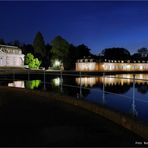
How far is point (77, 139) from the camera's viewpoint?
271 inches

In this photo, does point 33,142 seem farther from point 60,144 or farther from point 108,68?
point 108,68

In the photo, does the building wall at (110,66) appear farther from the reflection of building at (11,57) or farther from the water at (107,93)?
the water at (107,93)

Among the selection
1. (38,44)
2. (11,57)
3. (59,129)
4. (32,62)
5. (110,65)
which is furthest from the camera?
(110,65)

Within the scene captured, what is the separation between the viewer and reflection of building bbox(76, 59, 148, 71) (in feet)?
419

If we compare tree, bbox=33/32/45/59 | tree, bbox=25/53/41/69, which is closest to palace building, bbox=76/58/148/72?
tree, bbox=33/32/45/59

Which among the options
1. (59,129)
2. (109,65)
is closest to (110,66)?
(109,65)

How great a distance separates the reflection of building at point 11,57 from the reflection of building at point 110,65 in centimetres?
2584

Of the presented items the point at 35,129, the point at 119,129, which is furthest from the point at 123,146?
the point at 35,129

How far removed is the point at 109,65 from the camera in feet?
481

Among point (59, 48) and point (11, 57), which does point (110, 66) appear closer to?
point (59, 48)

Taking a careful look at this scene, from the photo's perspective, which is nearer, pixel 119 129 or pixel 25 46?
pixel 119 129

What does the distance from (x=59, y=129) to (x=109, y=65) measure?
13978cm

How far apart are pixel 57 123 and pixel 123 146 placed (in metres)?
2.69

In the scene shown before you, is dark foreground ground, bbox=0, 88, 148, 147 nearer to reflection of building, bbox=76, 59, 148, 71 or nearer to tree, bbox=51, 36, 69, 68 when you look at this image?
tree, bbox=51, 36, 69, 68
